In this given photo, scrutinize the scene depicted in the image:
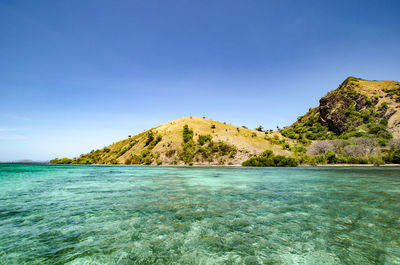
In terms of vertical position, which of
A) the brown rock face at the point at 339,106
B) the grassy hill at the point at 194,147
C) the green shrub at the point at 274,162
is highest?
the brown rock face at the point at 339,106

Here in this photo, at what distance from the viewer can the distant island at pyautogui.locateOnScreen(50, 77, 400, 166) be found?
59812 millimetres

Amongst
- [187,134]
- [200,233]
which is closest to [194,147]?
[187,134]

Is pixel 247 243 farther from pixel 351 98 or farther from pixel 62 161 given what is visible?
pixel 62 161

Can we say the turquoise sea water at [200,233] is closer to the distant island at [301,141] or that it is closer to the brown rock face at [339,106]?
the distant island at [301,141]

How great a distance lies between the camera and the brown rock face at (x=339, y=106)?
83300mm

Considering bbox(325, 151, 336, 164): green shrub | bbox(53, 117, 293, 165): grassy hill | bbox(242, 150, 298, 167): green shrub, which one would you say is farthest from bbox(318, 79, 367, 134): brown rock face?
bbox(242, 150, 298, 167): green shrub

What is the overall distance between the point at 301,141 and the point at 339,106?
79.4ft

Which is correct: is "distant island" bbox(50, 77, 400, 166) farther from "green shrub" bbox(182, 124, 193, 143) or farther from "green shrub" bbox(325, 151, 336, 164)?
"green shrub" bbox(182, 124, 193, 143)

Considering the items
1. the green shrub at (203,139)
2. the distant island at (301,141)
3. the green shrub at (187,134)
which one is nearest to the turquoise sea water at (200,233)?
the distant island at (301,141)

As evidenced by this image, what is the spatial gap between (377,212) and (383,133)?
261 feet

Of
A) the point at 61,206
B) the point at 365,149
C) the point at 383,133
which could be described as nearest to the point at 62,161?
the point at 61,206

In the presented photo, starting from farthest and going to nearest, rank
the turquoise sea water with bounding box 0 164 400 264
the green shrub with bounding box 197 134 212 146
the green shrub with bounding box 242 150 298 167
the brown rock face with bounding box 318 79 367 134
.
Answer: the brown rock face with bounding box 318 79 367 134, the green shrub with bounding box 197 134 212 146, the green shrub with bounding box 242 150 298 167, the turquoise sea water with bounding box 0 164 400 264

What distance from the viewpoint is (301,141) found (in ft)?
272

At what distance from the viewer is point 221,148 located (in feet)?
255
